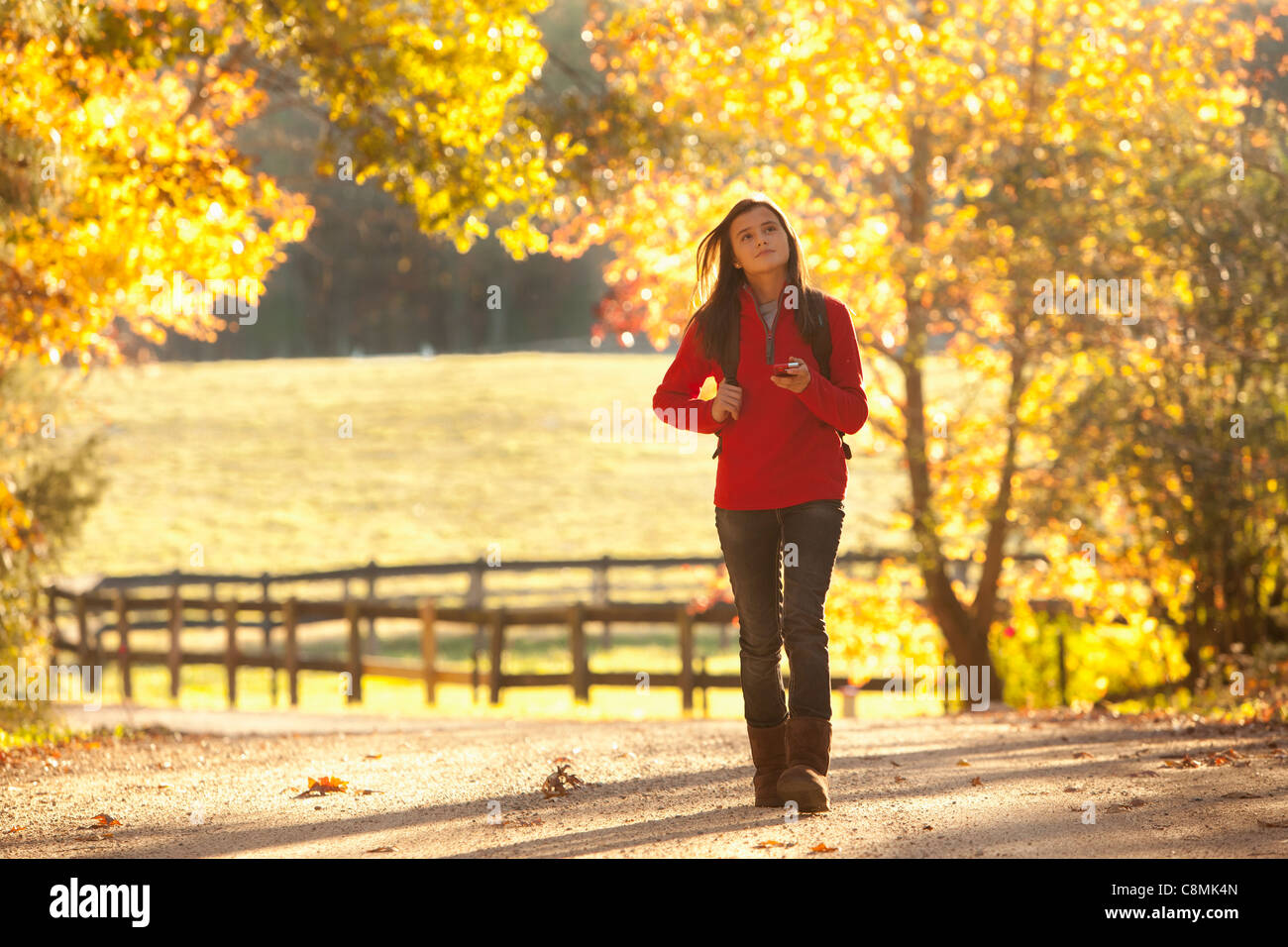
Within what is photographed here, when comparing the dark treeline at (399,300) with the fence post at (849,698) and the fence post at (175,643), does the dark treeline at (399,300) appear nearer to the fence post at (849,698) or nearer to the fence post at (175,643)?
the fence post at (175,643)

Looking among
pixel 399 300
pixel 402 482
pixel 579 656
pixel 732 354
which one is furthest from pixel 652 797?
pixel 399 300

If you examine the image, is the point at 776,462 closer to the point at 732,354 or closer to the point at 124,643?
the point at 732,354

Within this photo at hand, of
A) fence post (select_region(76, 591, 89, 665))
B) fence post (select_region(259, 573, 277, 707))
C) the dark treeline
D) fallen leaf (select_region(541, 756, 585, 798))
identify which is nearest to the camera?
fallen leaf (select_region(541, 756, 585, 798))

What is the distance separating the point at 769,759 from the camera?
4996 mm

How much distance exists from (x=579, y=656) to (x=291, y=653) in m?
3.99

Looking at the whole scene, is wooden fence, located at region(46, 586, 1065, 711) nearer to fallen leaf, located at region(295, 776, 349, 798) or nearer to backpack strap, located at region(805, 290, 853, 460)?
fallen leaf, located at region(295, 776, 349, 798)

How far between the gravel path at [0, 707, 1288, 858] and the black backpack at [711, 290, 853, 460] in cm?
140

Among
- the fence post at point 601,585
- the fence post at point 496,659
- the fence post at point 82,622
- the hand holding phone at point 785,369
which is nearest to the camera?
the hand holding phone at point 785,369

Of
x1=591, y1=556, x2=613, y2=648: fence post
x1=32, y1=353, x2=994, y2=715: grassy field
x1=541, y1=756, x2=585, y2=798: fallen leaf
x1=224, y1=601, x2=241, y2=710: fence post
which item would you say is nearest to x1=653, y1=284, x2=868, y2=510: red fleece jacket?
x1=541, y1=756, x2=585, y2=798: fallen leaf

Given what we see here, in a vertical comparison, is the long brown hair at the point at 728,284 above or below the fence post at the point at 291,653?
above

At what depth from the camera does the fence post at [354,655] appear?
1571 cm

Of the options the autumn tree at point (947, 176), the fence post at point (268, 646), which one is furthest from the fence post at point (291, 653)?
the autumn tree at point (947, 176)

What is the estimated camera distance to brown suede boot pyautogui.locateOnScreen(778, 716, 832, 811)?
15.4ft

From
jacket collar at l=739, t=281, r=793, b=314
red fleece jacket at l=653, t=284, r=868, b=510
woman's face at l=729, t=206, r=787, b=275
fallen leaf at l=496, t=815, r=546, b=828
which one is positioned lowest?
fallen leaf at l=496, t=815, r=546, b=828
